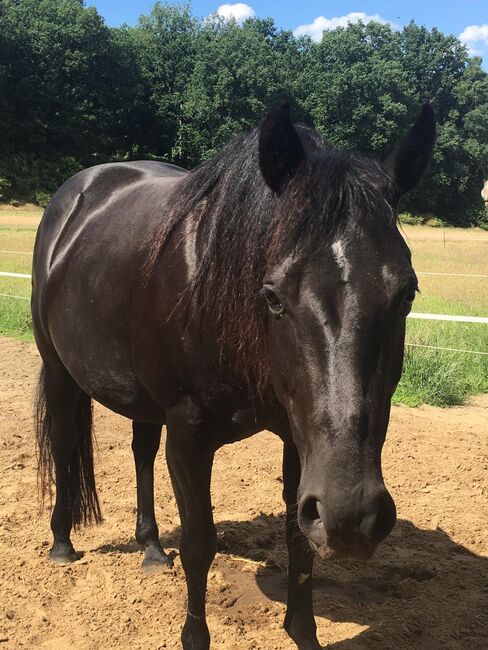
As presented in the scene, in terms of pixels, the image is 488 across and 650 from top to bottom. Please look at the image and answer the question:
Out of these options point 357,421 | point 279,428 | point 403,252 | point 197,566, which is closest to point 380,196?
point 403,252

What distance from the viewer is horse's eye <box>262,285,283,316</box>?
1.55 metres

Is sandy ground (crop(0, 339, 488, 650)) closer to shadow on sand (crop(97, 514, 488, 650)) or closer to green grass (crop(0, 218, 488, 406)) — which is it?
shadow on sand (crop(97, 514, 488, 650))

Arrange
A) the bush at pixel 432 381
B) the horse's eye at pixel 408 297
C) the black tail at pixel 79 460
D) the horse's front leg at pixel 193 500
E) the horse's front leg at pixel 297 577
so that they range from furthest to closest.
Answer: the bush at pixel 432 381 → the black tail at pixel 79 460 → the horse's front leg at pixel 297 577 → the horse's front leg at pixel 193 500 → the horse's eye at pixel 408 297

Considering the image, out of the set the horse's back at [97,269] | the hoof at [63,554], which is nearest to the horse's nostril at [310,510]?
the horse's back at [97,269]

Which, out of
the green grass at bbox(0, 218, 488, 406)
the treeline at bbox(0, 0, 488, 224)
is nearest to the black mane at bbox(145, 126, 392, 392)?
the green grass at bbox(0, 218, 488, 406)

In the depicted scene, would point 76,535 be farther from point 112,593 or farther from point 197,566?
point 197,566

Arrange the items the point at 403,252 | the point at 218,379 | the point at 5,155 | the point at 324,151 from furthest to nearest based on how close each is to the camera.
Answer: the point at 5,155
the point at 218,379
the point at 324,151
the point at 403,252

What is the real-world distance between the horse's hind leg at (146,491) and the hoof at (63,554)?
0.37m

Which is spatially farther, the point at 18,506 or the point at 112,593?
the point at 18,506

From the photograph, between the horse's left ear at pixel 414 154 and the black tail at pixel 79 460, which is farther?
the black tail at pixel 79 460

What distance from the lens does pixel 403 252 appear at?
1556 mm

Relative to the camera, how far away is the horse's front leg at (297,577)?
2367 millimetres

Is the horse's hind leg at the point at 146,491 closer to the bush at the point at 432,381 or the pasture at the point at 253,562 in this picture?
the pasture at the point at 253,562

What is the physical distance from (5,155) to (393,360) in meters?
40.8
